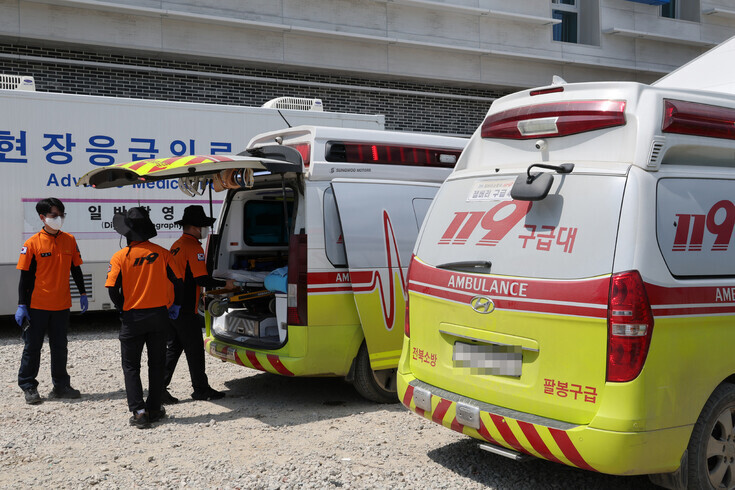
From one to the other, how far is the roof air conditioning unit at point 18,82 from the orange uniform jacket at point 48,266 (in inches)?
149

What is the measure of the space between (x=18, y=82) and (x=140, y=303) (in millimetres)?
5578

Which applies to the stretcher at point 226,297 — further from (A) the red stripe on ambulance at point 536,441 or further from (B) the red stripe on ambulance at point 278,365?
(A) the red stripe on ambulance at point 536,441

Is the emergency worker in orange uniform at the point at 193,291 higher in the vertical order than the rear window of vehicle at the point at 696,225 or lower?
lower

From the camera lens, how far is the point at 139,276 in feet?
18.9

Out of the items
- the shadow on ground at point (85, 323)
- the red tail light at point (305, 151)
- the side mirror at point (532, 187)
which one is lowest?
the shadow on ground at point (85, 323)

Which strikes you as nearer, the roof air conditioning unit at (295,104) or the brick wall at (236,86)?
the roof air conditioning unit at (295,104)

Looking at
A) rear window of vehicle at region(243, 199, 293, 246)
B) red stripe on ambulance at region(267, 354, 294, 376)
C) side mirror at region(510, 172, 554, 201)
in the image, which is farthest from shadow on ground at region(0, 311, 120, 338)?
side mirror at region(510, 172, 554, 201)

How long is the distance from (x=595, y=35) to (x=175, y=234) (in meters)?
13.2

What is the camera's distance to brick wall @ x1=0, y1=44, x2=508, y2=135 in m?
14.0

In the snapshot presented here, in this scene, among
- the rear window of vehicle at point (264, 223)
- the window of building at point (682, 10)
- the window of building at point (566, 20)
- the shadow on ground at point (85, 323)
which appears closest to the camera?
the rear window of vehicle at point (264, 223)

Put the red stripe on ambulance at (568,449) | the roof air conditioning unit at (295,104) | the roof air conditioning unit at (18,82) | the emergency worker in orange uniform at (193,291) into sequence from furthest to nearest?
the roof air conditioning unit at (295,104)
the roof air conditioning unit at (18,82)
the emergency worker in orange uniform at (193,291)
the red stripe on ambulance at (568,449)

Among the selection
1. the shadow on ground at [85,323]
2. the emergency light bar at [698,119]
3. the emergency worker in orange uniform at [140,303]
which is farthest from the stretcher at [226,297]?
the shadow on ground at [85,323]

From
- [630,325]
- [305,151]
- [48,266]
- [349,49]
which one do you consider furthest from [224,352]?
[349,49]

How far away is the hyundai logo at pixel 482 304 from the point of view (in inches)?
162
